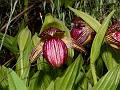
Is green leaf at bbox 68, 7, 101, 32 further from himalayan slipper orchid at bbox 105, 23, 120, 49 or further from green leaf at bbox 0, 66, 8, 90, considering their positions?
green leaf at bbox 0, 66, 8, 90

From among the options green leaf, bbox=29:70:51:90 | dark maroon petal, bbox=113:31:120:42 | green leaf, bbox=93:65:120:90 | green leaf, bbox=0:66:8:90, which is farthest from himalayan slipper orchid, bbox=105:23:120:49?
green leaf, bbox=0:66:8:90

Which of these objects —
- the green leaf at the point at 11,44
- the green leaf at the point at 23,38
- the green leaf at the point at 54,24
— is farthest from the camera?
the green leaf at the point at 11,44

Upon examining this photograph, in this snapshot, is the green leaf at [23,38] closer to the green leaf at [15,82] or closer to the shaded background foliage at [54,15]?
the shaded background foliage at [54,15]

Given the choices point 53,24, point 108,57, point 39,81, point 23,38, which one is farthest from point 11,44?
point 108,57

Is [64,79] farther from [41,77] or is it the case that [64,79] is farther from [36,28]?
[36,28]

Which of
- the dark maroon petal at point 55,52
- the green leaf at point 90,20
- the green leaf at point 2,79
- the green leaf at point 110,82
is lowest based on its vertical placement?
the green leaf at point 2,79

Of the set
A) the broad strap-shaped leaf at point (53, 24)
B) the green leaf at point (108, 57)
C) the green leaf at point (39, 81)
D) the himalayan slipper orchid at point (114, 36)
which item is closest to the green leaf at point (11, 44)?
the green leaf at point (39, 81)

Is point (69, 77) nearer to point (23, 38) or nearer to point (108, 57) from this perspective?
point (108, 57)

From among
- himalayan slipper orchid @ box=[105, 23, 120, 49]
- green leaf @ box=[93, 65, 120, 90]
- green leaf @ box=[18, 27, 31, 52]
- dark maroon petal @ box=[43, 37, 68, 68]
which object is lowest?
green leaf @ box=[93, 65, 120, 90]
